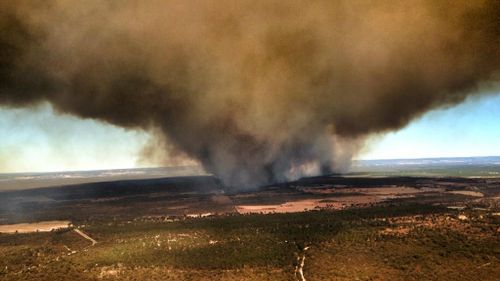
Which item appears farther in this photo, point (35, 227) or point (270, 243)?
point (35, 227)

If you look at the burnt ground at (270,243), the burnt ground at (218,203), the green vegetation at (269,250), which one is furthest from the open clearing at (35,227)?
the green vegetation at (269,250)

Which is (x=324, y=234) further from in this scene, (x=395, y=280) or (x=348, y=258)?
(x=395, y=280)

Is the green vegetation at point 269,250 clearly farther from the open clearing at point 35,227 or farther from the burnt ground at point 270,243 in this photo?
the open clearing at point 35,227

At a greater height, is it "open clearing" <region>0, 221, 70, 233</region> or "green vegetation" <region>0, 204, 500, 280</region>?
"open clearing" <region>0, 221, 70, 233</region>

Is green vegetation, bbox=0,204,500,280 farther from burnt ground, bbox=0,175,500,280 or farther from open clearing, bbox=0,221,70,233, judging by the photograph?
open clearing, bbox=0,221,70,233

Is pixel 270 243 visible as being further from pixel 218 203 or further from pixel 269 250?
pixel 218 203

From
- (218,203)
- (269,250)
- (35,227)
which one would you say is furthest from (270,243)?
(218,203)

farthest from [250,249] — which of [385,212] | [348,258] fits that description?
[385,212]

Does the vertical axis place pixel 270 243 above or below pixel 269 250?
above

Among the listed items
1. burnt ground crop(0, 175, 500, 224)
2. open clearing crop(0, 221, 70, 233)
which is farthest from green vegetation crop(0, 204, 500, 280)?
burnt ground crop(0, 175, 500, 224)

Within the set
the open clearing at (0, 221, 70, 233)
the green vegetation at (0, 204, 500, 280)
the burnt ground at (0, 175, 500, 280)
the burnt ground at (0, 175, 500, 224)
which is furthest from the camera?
the burnt ground at (0, 175, 500, 224)

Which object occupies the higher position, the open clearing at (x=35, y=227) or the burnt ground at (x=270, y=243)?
the open clearing at (x=35, y=227)

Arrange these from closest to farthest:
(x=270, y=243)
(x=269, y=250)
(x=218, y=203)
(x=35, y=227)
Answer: (x=269, y=250) → (x=270, y=243) → (x=35, y=227) → (x=218, y=203)
